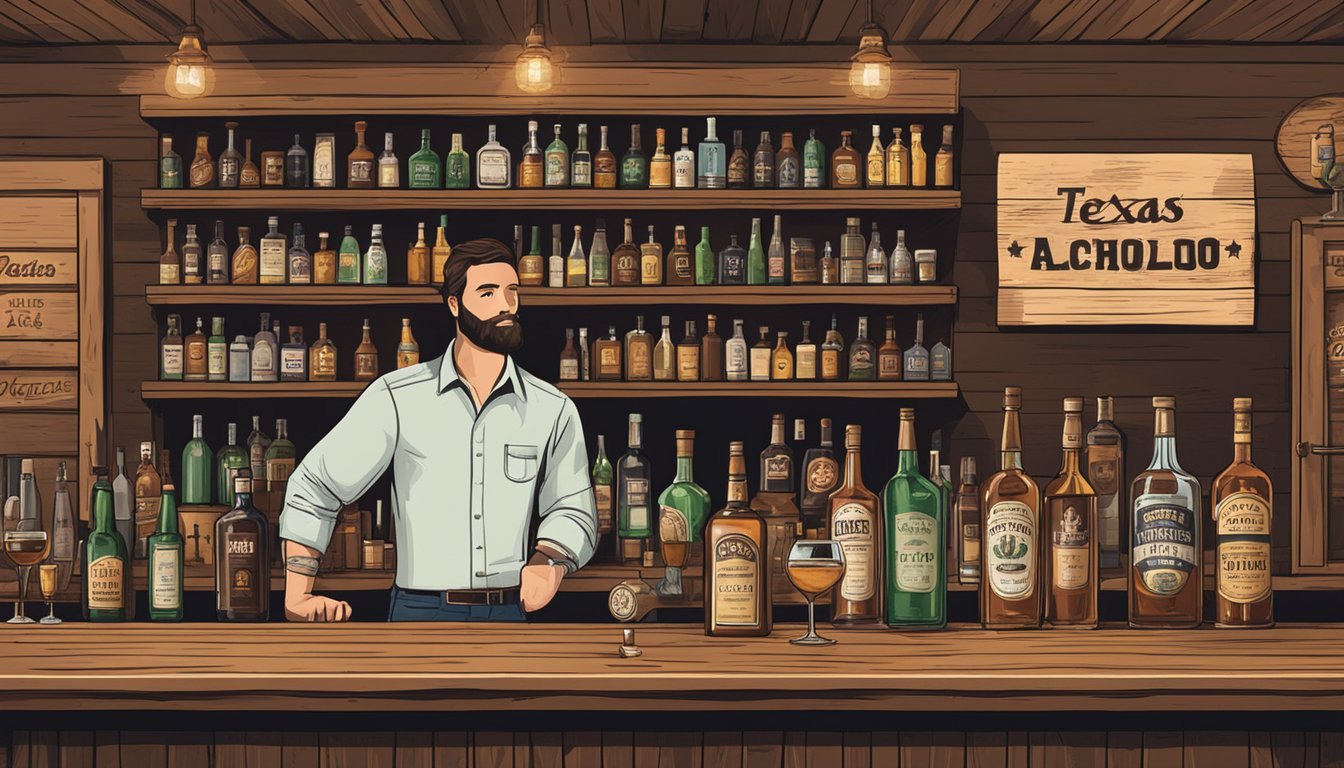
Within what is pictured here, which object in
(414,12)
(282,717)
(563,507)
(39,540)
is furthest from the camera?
(414,12)

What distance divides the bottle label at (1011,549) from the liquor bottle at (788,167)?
1.87 metres

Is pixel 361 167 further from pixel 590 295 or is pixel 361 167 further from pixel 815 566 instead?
pixel 815 566

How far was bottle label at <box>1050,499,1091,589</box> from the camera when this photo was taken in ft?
6.10

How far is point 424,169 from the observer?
11.7 feet

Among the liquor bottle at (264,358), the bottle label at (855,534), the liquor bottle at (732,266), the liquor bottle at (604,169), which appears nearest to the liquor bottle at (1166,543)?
the bottle label at (855,534)

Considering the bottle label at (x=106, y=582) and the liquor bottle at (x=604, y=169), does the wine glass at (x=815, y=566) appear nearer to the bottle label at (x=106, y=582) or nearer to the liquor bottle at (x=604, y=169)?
the bottle label at (x=106, y=582)

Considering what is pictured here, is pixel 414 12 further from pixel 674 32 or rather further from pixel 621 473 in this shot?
pixel 621 473

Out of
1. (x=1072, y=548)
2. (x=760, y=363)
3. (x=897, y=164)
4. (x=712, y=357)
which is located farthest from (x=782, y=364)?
(x=1072, y=548)

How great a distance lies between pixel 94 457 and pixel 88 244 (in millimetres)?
647

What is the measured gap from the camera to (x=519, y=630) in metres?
2.01

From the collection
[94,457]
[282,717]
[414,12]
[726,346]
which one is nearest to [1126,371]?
[726,346]

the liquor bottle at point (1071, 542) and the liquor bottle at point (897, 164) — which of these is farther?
the liquor bottle at point (897, 164)

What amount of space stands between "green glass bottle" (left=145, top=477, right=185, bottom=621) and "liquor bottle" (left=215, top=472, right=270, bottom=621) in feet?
0.45

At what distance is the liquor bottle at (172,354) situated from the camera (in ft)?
11.7
